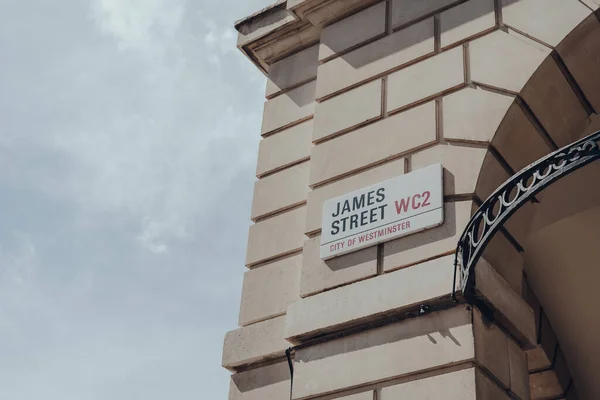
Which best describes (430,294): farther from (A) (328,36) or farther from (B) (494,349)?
(A) (328,36)

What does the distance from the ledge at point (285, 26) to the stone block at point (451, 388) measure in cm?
414

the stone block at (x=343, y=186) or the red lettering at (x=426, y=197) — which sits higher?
the stone block at (x=343, y=186)

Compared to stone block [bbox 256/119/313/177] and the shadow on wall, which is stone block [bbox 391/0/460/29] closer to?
stone block [bbox 256/119/313/177]

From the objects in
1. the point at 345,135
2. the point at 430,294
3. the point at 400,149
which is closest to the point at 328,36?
the point at 345,135

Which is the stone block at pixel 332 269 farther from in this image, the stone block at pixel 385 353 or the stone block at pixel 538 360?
the stone block at pixel 538 360

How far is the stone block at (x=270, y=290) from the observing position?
311 inches

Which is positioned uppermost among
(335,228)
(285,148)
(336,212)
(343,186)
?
(285,148)

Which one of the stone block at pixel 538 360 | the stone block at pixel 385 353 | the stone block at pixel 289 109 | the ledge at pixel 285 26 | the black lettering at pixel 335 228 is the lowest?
the stone block at pixel 385 353

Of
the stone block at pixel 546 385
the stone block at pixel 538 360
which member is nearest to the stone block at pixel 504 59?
the stone block at pixel 538 360

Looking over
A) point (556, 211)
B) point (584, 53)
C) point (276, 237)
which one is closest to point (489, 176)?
point (584, 53)

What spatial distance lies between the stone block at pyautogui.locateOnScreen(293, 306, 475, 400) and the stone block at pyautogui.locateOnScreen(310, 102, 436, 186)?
162cm

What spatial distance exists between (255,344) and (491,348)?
7.30 ft

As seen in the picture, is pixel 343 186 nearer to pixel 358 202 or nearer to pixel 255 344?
pixel 358 202

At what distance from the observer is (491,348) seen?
650cm
